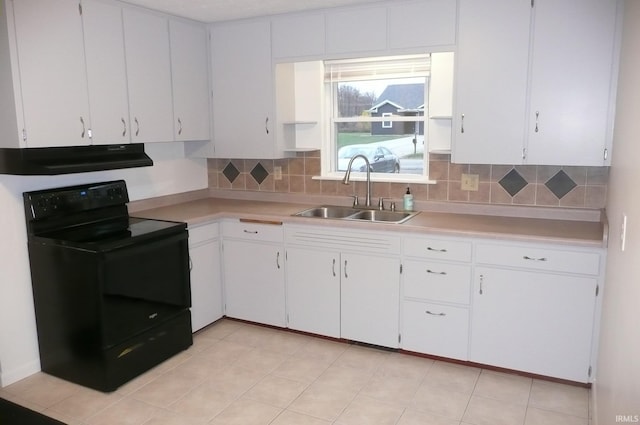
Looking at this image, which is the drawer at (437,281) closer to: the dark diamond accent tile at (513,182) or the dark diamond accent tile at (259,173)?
the dark diamond accent tile at (513,182)

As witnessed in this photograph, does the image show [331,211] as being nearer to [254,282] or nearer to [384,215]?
[384,215]

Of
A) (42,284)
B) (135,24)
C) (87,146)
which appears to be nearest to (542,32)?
(135,24)

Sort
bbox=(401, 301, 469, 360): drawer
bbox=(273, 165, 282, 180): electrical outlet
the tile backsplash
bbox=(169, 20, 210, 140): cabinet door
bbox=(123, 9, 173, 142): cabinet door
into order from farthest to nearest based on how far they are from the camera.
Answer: bbox=(273, 165, 282, 180): electrical outlet
bbox=(169, 20, 210, 140): cabinet door
bbox=(123, 9, 173, 142): cabinet door
the tile backsplash
bbox=(401, 301, 469, 360): drawer

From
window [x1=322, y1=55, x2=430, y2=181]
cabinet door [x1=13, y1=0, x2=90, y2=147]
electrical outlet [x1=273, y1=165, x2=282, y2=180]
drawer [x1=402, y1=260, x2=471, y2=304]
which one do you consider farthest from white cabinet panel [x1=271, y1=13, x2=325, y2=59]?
drawer [x1=402, y1=260, x2=471, y2=304]

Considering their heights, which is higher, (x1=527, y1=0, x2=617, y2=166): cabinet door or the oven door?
(x1=527, y1=0, x2=617, y2=166): cabinet door

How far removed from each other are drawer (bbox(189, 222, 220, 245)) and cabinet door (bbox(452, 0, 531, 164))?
182 centimetres

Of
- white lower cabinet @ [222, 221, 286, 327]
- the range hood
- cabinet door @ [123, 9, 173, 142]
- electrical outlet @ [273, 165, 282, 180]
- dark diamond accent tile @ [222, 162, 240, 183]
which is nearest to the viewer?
the range hood

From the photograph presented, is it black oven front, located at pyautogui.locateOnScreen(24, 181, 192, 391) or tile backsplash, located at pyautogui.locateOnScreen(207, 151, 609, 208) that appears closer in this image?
black oven front, located at pyautogui.locateOnScreen(24, 181, 192, 391)

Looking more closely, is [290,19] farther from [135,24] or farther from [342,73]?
[135,24]

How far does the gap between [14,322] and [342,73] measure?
279cm

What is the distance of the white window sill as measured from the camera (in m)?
3.72

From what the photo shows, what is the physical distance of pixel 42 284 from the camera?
3027 millimetres

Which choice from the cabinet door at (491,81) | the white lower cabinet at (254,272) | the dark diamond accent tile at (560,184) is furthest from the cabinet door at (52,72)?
the dark diamond accent tile at (560,184)

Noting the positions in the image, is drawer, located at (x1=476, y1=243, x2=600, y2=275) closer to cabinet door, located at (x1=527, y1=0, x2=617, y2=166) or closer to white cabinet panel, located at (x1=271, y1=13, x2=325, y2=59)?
cabinet door, located at (x1=527, y1=0, x2=617, y2=166)
